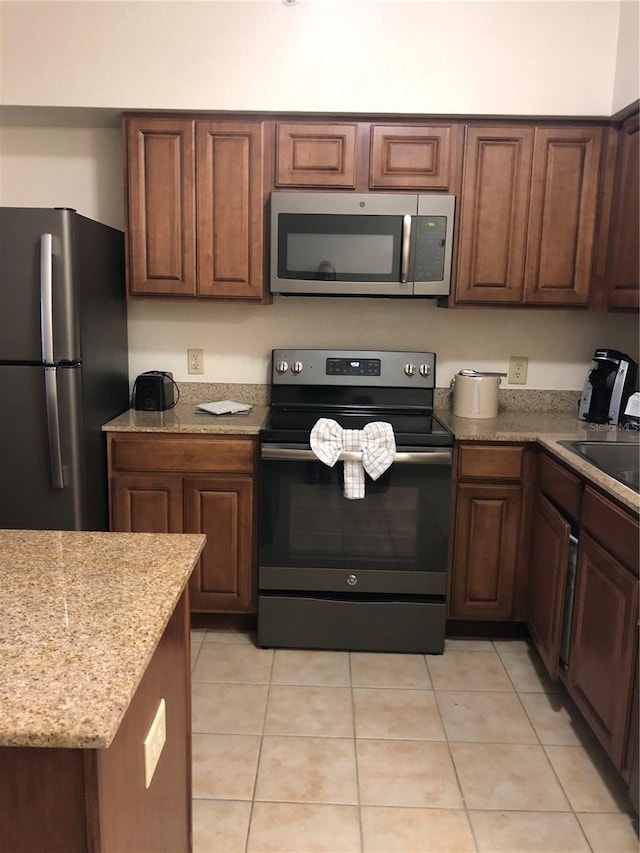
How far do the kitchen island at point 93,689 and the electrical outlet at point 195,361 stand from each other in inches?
69.4

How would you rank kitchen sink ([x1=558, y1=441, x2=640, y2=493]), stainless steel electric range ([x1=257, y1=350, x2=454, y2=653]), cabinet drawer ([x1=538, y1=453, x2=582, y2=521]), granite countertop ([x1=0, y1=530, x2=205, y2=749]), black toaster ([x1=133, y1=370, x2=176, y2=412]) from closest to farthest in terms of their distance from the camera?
granite countertop ([x1=0, y1=530, x2=205, y2=749]) < cabinet drawer ([x1=538, y1=453, x2=582, y2=521]) < kitchen sink ([x1=558, y1=441, x2=640, y2=493]) < stainless steel electric range ([x1=257, y1=350, x2=454, y2=653]) < black toaster ([x1=133, y1=370, x2=176, y2=412])

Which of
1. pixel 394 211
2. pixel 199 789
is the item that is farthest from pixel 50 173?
pixel 199 789

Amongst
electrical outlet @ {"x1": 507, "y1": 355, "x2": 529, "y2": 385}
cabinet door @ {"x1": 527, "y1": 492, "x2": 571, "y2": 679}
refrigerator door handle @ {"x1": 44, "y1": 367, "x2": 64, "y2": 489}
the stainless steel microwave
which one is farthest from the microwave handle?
refrigerator door handle @ {"x1": 44, "y1": 367, "x2": 64, "y2": 489}

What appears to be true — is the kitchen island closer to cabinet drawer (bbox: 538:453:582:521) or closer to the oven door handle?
the oven door handle

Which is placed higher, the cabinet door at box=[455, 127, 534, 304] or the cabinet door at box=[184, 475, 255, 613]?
the cabinet door at box=[455, 127, 534, 304]

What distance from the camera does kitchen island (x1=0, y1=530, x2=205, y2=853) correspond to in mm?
808

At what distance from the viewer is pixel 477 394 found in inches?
112

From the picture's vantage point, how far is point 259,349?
10.1 ft

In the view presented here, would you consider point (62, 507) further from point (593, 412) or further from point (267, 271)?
point (593, 412)

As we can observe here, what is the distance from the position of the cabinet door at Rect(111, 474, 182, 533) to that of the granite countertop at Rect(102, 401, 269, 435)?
0.62 feet

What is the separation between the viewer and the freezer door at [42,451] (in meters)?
2.38

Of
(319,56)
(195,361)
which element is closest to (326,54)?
(319,56)

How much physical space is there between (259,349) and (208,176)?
2.55ft

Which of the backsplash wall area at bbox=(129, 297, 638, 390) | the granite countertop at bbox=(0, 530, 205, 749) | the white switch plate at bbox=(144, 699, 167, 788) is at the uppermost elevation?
the backsplash wall area at bbox=(129, 297, 638, 390)
